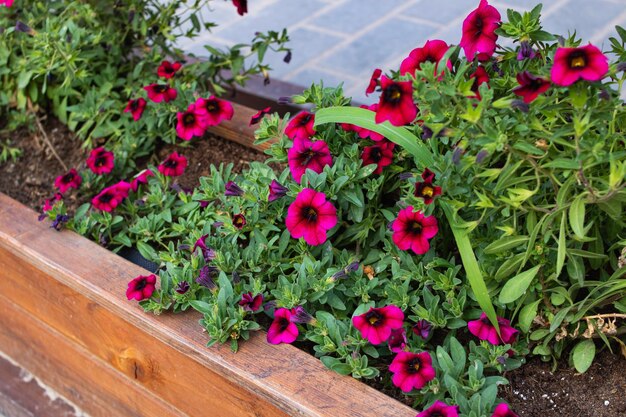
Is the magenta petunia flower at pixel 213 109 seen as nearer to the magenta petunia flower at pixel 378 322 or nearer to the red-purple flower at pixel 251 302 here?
the red-purple flower at pixel 251 302

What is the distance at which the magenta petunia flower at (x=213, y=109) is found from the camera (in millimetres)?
2184

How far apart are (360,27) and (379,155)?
2.37 metres

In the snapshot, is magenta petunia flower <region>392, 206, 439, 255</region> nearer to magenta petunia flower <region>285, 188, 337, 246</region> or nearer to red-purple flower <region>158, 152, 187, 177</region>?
magenta petunia flower <region>285, 188, 337, 246</region>

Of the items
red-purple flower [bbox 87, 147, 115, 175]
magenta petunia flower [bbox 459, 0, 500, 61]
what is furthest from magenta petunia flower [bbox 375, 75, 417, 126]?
red-purple flower [bbox 87, 147, 115, 175]

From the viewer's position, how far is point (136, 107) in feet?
7.50

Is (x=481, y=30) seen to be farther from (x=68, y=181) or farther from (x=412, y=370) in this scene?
(x=68, y=181)

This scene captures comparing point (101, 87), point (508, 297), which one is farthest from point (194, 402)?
point (101, 87)

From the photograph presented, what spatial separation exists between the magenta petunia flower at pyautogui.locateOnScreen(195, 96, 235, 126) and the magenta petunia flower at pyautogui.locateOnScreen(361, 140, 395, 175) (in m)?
0.57

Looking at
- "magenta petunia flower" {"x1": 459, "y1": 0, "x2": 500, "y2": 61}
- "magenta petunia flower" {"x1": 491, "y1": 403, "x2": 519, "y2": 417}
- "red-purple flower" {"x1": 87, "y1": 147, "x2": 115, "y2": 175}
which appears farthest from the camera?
"red-purple flower" {"x1": 87, "y1": 147, "x2": 115, "y2": 175}

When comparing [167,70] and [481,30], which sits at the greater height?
[481,30]

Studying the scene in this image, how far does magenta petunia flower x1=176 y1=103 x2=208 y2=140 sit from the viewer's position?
219cm

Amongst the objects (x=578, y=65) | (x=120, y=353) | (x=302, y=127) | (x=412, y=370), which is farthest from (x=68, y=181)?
(x=578, y=65)

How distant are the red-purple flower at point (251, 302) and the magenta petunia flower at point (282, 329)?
52 millimetres

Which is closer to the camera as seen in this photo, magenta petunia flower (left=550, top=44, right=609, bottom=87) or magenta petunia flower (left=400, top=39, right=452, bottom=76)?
magenta petunia flower (left=550, top=44, right=609, bottom=87)
